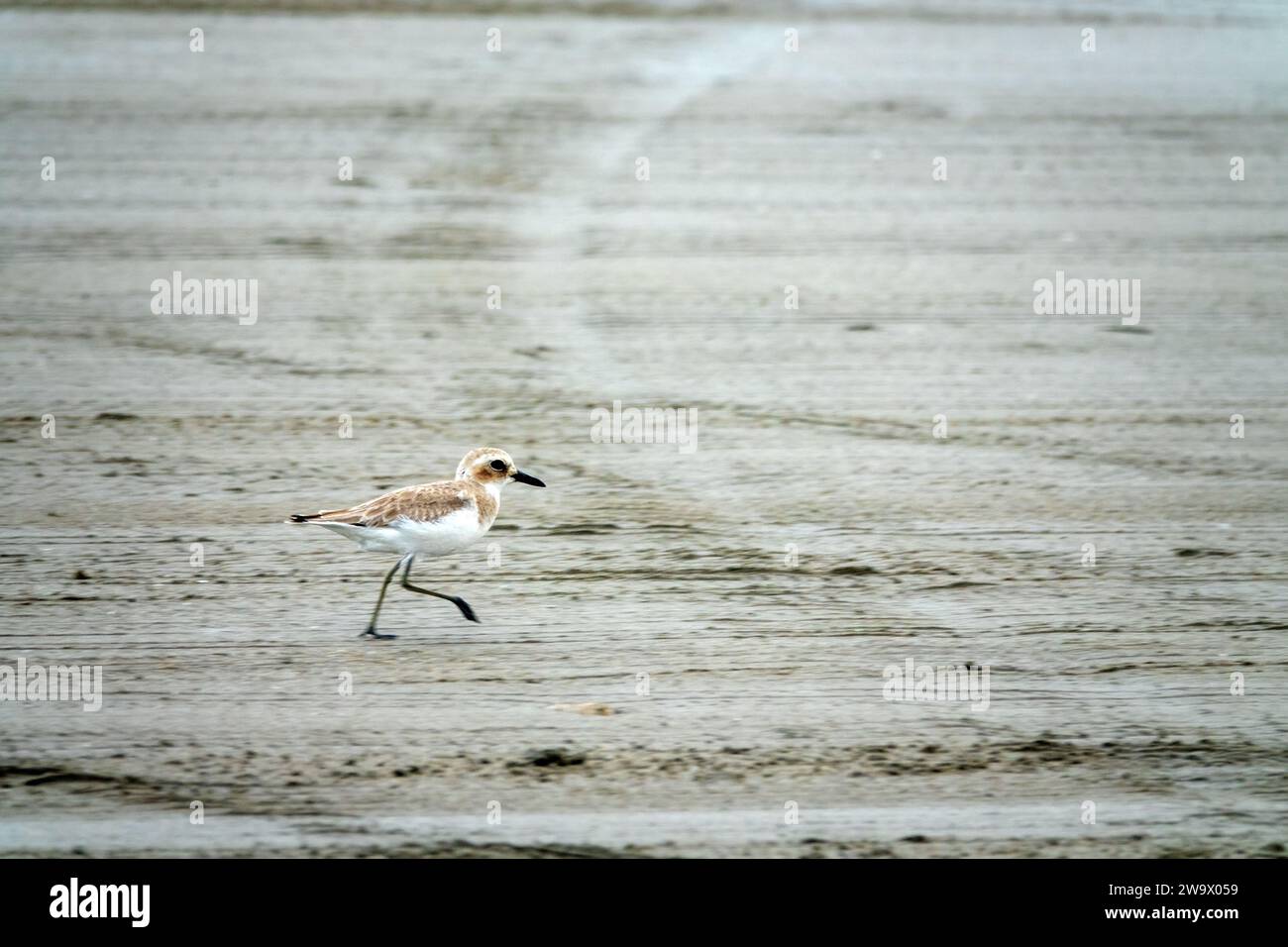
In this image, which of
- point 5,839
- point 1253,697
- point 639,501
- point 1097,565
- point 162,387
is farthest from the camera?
point 162,387

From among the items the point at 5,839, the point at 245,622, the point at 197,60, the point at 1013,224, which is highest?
the point at 197,60

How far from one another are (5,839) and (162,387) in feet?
13.7

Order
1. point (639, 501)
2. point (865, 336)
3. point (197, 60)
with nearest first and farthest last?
point (639, 501)
point (865, 336)
point (197, 60)

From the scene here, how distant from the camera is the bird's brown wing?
6102mm

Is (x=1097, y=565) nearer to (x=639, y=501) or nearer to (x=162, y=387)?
(x=639, y=501)

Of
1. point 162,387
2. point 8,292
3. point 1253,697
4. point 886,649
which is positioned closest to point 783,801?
point 886,649

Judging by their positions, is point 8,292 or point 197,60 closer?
point 8,292

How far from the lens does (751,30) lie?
1609cm

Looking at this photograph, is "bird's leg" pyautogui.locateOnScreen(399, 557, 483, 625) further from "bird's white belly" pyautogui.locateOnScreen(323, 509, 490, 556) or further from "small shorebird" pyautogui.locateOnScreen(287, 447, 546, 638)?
"bird's white belly" pyautogui.locateOnScreen(323, 509, 490, 556)

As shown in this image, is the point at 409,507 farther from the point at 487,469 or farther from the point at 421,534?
the point at 487,469

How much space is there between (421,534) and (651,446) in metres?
2.47

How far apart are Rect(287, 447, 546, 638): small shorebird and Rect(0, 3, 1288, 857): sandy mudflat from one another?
1.10ft

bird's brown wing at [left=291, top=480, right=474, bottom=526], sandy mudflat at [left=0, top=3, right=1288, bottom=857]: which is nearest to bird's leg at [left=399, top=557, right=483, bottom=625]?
sandy mudflat at [left=0, top=3, right=1288, bottom=857]

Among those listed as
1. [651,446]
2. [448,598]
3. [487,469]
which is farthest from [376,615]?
[651,446]
